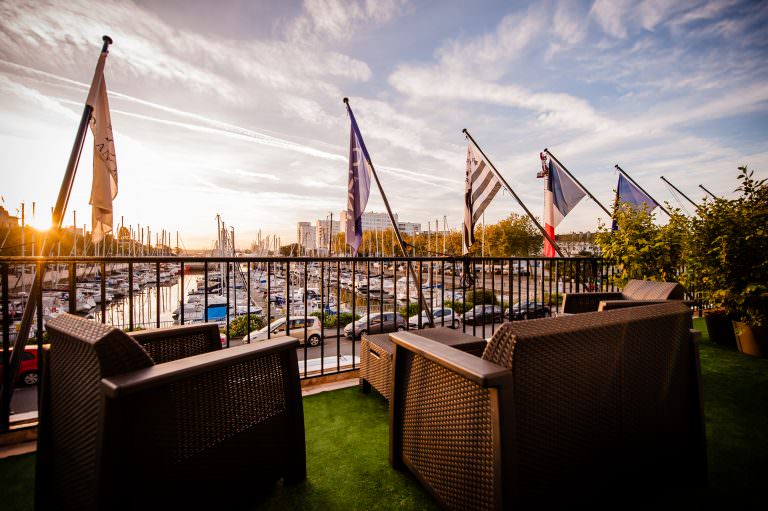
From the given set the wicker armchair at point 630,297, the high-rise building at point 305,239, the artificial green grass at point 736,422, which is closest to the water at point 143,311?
the wicker armchair at point 630,297

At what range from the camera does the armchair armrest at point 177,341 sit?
1410 millimetres

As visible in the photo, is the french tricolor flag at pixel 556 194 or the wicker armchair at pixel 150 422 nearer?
the wicker armchair at pixel 150 422

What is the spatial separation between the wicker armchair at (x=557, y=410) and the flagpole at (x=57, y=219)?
7.92 feet

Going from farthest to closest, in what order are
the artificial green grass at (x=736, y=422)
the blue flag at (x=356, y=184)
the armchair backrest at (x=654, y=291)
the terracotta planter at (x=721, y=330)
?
1. the blue flag at (x=356, y=184)
2. the terracotta planter at (x=721, y=330)
3. the armchair backrest at (x=654, y=291)
4. the artificial green grass at (x=736, y=422)

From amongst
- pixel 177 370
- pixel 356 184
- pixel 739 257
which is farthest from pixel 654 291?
pixel 356 184

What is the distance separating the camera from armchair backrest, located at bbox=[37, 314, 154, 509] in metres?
0.88

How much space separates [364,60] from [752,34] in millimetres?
6902

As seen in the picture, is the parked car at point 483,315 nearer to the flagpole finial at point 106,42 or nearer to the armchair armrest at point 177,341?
the armchair armrest at point 177,341

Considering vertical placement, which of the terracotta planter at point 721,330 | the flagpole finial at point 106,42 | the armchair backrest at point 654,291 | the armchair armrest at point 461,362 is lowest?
the terracotta planter at point 721,330

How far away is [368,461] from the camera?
5.58 ft

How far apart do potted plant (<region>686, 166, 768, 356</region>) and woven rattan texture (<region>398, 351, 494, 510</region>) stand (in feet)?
13.6

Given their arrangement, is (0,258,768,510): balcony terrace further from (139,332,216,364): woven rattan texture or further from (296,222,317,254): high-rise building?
(296,222,317,254): high-rise building

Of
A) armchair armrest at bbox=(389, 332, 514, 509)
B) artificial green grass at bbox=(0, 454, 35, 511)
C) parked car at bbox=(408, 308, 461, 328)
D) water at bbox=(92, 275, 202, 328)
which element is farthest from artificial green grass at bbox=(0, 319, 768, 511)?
parked car at bbox=(408, 308, 461, 328)

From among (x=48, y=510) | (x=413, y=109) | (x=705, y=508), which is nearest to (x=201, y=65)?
(x=413, y=109)
